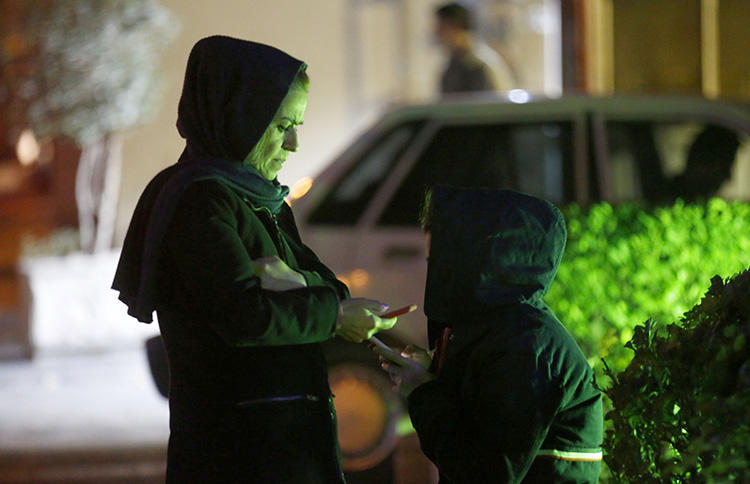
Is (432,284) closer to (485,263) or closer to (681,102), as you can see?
(485,263)

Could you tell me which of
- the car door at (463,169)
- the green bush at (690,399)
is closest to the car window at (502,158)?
the car door at (463,169)

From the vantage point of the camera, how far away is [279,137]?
8.18ft

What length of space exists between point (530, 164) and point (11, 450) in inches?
128

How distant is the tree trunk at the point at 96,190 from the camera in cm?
1034

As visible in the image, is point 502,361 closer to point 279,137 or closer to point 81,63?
Result: point 279,137

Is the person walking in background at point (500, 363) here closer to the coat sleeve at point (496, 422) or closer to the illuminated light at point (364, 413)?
the coat sleeve at point (496, 422)

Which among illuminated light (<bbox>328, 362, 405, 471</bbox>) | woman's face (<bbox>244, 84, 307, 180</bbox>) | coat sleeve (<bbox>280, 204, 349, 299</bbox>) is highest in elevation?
woman's face (<bbox>244, 84, 307, 180</bbox>)

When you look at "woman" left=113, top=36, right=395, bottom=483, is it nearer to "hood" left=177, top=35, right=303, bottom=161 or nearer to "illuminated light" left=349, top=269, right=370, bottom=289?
"hood" left=177, top=35, right=303, bottom=161

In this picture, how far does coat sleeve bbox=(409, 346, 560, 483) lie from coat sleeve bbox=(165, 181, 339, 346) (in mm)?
320

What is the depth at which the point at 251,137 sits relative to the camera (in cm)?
242

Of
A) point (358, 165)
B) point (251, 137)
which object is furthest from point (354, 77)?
point (251, 137)

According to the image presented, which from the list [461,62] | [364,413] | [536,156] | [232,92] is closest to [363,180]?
[536,156]

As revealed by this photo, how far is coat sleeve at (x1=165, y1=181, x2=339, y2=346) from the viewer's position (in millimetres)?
2305

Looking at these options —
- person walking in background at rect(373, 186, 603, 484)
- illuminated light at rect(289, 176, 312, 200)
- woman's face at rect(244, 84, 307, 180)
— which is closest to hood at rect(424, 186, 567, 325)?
person walking in background at rect(373, 186, 603, 484)
